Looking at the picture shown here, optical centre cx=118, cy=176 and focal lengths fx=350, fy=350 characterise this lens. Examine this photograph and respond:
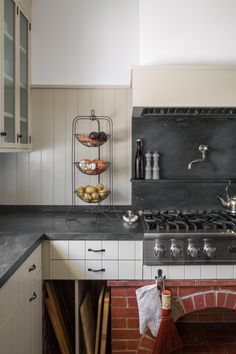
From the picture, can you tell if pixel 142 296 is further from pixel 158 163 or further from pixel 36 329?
pixel 158 163

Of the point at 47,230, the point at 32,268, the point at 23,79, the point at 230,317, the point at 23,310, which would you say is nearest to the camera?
the point at 23,310

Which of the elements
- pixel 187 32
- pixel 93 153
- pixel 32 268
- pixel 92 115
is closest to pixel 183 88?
pixel 187 32

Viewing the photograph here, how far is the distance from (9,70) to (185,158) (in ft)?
4.53

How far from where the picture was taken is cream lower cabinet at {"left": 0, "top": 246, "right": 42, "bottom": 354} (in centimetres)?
135

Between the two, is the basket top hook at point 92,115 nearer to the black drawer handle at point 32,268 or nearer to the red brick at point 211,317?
the black drawer handle at point 32,268

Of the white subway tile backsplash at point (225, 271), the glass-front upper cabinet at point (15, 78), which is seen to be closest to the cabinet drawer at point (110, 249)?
the white subway tile backsplash at point (225, 271)

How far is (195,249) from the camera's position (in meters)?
1.96

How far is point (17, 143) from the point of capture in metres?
2.32

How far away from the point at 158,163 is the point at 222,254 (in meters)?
0.90

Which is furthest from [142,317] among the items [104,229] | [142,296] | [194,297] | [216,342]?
[216,342]

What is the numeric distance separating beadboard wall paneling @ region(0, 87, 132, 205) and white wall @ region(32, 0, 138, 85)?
10cm

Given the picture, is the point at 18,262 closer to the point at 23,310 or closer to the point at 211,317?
the point at 23,310

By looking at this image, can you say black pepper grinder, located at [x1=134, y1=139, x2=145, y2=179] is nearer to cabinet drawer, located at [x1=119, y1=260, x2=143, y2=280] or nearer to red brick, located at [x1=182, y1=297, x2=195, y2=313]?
cabinet drawer, located at [x1=119, y1=260, x2=143, y2=280]

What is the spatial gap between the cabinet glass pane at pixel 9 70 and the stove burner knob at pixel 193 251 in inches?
49.5
